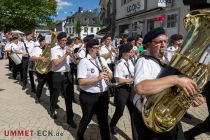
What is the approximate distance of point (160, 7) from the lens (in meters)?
17.1

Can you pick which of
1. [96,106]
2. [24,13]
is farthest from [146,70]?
[24,13]

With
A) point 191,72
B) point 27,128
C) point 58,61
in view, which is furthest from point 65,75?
point 191,72

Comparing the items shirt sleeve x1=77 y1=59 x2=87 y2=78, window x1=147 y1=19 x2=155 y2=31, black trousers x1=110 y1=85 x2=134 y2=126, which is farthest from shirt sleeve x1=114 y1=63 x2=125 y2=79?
window x1=147 y1=19 x2=155 y2=31

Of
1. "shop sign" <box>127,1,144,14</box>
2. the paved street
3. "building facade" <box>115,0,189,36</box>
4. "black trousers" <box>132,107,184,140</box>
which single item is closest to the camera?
"black trousers" <box>132,107,184,140</box>

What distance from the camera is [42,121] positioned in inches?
267

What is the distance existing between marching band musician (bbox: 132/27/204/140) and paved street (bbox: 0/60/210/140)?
252cm

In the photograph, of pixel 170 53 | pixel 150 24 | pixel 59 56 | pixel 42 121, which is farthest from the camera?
pixel 150 24

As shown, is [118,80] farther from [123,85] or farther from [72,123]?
[72,123]

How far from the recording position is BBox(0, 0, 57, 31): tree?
146 feet

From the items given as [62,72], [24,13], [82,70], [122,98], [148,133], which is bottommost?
[122,98]

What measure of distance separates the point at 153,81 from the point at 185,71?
28cm

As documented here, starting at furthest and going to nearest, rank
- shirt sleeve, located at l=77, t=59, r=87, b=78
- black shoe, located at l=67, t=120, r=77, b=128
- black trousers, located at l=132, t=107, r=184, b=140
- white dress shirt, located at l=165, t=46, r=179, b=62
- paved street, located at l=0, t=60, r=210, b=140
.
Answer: black shoe, located at l=67, t=120, r=77, b=128 → paved street, located at l=0, t=60, r=210, b=140 → shirt sleeve, located at l=77, t=59, r=87, b=78 → black trousers, located at l=132, t=107, r=184, b=140 → white dress shirt, located at l=165, t=46, r=179, b=62

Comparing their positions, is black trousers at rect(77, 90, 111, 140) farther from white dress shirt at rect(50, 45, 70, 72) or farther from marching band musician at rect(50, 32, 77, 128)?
white dress shirt at rect(50, 45, 70, 72)

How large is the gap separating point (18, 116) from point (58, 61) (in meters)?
1.86
